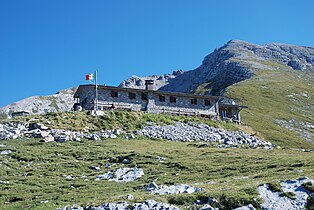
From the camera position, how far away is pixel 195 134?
195ft

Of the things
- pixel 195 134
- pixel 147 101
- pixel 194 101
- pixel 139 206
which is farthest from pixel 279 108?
pixel 139 206

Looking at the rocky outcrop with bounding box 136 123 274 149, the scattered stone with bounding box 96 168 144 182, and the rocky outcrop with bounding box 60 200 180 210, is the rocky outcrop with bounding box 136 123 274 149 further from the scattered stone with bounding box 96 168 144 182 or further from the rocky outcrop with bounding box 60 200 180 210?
the rocky outcrop with bounding box 60 200 180 210

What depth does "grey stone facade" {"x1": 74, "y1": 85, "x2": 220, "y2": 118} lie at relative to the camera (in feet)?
220

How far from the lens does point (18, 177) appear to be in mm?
31359

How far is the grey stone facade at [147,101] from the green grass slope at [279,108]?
55.6 ft

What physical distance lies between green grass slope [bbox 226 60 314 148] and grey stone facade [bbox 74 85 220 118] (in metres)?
16.9

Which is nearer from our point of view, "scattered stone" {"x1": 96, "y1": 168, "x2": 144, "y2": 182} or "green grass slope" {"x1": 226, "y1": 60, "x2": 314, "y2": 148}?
"scattered stone" {"x1": 96, "y1": 168, "x2": 144, "y2": 182}

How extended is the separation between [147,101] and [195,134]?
13993 millimetres

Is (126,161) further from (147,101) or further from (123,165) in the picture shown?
(147,101)

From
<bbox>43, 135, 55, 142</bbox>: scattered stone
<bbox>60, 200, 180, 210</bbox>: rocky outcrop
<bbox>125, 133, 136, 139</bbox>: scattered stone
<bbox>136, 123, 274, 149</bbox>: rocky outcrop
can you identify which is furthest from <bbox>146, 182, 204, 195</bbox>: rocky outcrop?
<bbox>136, 123, 274, 149</bbox>: rocky outcrop

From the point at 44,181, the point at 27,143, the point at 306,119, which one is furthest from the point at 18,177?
the point at 306,119

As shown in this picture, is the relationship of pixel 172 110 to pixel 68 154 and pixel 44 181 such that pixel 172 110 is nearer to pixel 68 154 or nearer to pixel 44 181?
pixel 68 154

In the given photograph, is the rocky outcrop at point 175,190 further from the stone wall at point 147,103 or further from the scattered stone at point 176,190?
the stone wall at point 147,103

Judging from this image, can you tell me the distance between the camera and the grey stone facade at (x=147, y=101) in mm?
67188
